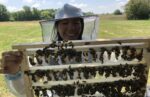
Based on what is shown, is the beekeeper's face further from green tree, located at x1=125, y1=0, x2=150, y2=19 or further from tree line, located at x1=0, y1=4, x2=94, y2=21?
tree line, located at x1=0, y1=4, x2=94, y2=21

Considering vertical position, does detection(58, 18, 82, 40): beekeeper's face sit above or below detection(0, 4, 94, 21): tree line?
above

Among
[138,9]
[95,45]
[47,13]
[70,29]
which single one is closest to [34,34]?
[70,29]

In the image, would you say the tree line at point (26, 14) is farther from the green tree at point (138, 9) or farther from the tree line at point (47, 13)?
A: the green tree at point (138, 9)

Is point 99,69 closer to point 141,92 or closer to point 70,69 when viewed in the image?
point 70,69

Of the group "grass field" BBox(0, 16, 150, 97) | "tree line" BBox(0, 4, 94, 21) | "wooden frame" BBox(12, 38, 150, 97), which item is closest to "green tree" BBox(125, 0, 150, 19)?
"tree line" BBox(0, 4, 94, 21)

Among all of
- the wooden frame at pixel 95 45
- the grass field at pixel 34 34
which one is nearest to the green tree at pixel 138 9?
the grass field at pixel 34 34

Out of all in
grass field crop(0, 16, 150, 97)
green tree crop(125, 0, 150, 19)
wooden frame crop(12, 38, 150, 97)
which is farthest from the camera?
green tree crop(125, 0, 150, 19)
